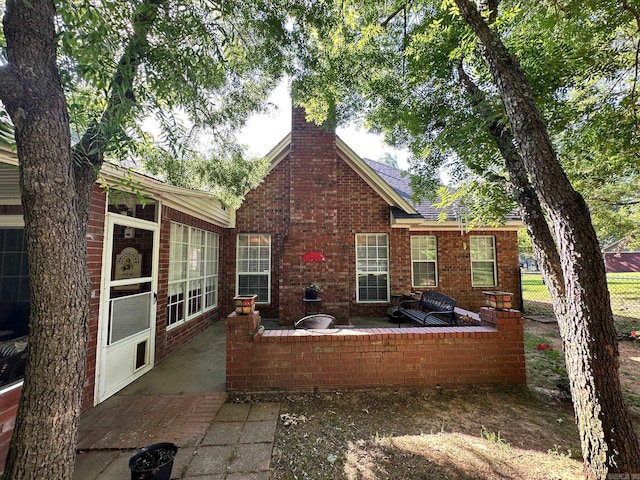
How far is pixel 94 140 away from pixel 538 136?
12.6 ft

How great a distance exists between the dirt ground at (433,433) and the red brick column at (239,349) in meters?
0.42

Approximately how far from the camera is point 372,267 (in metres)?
8.52

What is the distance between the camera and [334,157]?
7613 millimetres

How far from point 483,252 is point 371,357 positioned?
23.0 feet

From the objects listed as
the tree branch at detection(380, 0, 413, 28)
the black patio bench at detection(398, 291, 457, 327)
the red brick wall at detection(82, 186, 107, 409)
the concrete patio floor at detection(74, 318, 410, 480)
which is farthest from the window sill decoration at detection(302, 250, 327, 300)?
the tree branch at detection(380, 0, 413, 28)

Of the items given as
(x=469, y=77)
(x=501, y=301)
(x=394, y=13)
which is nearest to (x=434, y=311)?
(x=501, y=301)

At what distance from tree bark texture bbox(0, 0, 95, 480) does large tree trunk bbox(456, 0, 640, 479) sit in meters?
3.77

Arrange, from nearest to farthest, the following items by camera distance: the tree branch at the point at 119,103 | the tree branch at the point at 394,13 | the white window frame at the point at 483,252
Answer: the tree branch at the point at 119,103 < the tree branch at the point at 394,13 < the white window frame at the point at 483,252

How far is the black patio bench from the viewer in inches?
218

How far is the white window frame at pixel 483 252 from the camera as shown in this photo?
895cm

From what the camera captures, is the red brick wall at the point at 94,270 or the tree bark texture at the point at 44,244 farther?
the red brick wall at the point at 94,270

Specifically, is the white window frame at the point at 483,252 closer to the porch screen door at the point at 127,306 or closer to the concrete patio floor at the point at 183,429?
the concrete patio floor at the point at 183,429

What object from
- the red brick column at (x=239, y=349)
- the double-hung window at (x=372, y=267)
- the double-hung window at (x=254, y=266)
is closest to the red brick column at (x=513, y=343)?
the red brick column at (x=239, y=349)

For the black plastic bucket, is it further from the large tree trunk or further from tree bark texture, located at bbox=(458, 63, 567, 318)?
tree bark texture, located at bbox=(458, 63, 567, 318)
